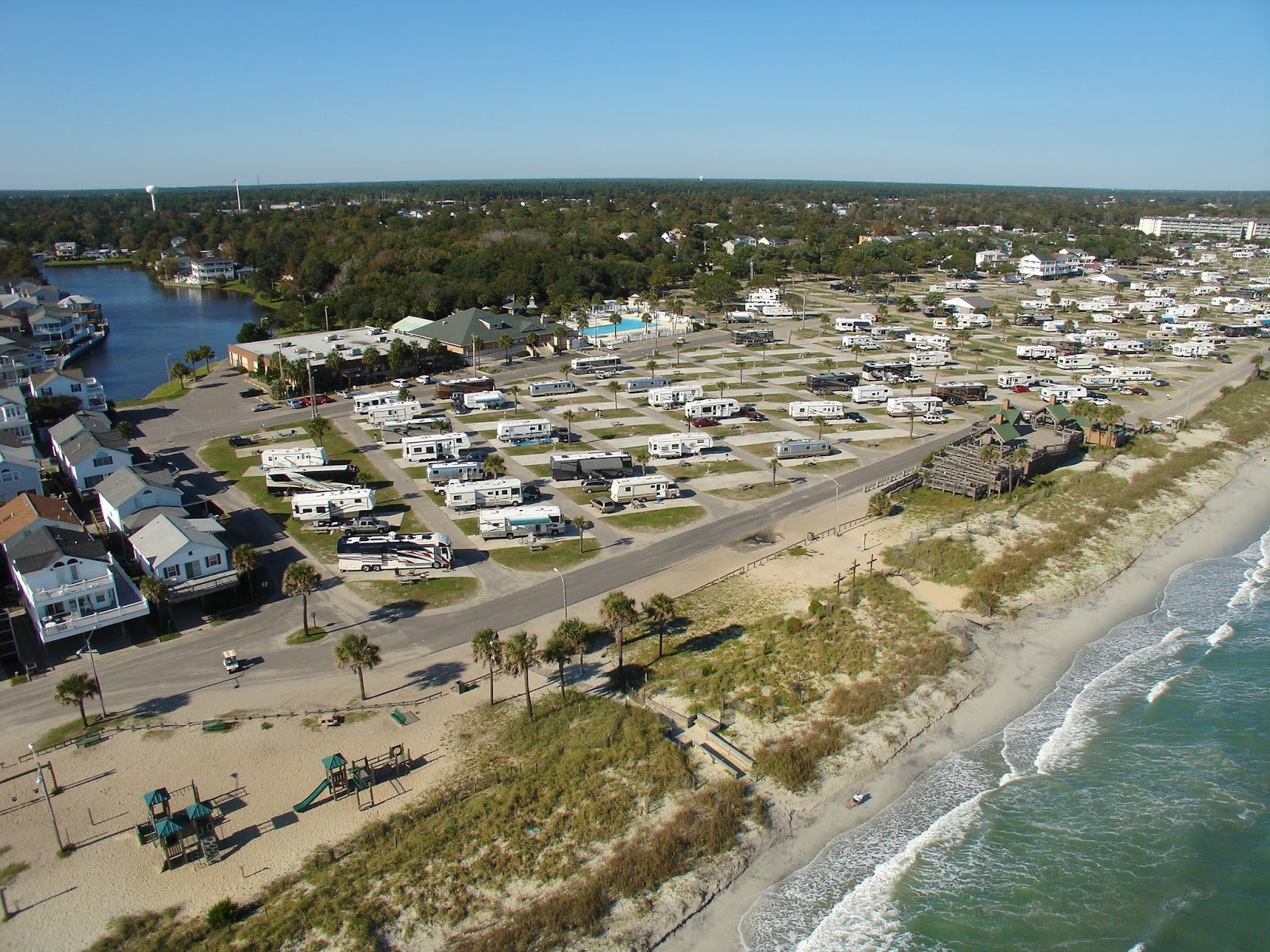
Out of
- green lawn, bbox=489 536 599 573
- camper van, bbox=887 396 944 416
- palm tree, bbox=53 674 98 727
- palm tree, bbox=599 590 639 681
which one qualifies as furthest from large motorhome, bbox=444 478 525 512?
camper van, bbox=887 396 944 416

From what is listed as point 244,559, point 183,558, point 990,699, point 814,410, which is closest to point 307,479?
point 183,558

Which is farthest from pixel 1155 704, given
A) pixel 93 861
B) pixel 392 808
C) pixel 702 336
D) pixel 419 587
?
pixel 702 336

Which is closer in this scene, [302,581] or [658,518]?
[302,581]

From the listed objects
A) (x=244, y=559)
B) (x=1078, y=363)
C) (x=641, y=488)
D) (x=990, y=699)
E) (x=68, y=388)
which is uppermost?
(x=1078, y=363)

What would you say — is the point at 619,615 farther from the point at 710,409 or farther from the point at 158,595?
the point at 710,409

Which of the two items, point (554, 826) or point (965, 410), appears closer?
point (554, 826)

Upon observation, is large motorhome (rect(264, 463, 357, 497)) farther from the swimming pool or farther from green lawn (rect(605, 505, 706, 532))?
the swimming pool

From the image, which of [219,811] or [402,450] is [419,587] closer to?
[219,811]

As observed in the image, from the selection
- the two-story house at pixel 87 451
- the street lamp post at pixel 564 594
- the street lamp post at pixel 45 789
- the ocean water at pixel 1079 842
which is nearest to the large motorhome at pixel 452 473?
the street lamp post at pixel 564 594
